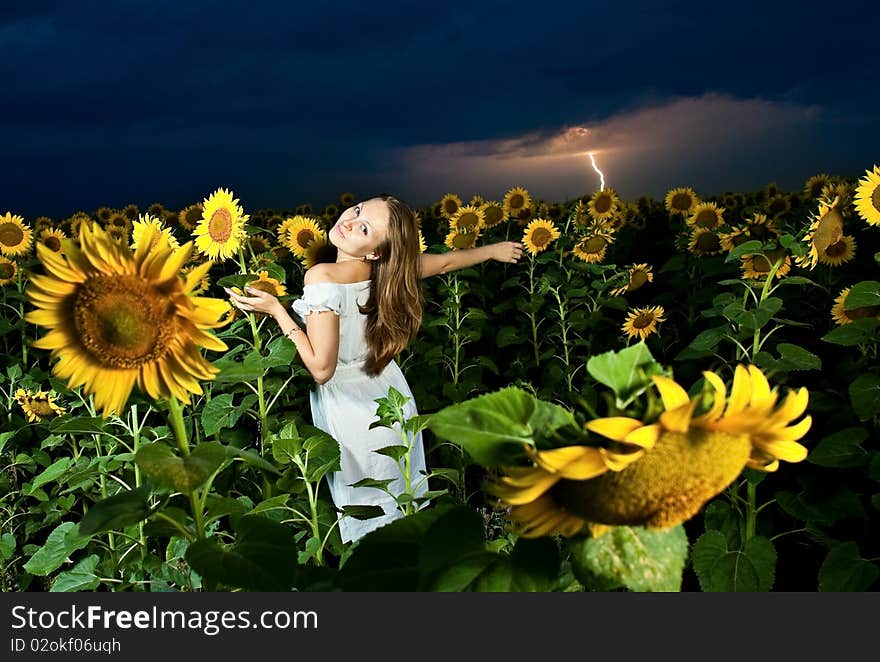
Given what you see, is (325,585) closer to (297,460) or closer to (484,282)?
(297,460)

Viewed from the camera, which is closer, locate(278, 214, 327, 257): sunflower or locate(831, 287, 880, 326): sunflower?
locate(831, 287, 880, 326): sunflower

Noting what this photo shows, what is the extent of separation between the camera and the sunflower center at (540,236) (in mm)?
6438

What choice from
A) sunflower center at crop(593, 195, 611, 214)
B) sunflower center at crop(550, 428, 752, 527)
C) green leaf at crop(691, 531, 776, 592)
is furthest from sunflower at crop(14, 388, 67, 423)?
sunflower center at crop(593, 195, 611, 214)

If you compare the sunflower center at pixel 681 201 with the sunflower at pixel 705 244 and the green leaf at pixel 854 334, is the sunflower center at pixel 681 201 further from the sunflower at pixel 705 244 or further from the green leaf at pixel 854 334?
the green leaf at pixel 854 334

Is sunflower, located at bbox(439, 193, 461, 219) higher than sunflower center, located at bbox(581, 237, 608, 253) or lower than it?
higher

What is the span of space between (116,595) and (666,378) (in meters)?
0.63

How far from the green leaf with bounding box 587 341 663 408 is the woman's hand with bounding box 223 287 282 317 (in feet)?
8.79

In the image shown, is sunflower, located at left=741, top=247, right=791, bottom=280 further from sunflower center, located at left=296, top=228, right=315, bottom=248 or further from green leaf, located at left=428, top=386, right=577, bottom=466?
green leaf, located at left=428, top=386, right=577, bottom=466

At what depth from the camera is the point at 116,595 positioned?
90 centimetres

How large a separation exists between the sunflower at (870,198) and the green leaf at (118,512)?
3.22 meters

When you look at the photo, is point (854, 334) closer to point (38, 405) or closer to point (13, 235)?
point (38, 405)

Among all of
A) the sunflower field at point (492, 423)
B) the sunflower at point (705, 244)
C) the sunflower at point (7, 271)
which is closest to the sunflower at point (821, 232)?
the sunflower field at point (492, 423)

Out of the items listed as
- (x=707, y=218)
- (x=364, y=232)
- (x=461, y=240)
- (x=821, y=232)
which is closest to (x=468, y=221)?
(x=461, y=240)

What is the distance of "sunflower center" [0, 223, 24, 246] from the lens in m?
6.63
